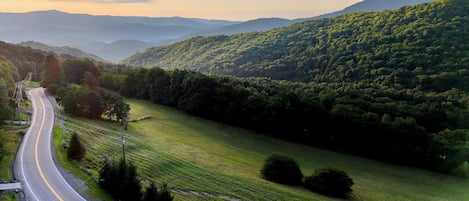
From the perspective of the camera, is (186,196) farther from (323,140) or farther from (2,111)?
(323,140)

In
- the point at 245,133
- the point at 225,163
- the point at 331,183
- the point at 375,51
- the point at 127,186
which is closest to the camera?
the point at 127,186

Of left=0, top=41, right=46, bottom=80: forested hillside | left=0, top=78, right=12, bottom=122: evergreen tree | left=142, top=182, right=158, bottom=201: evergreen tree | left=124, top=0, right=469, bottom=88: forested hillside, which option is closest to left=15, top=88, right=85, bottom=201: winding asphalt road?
left=0, top=78, right=12, bottom=122: evergreen tree

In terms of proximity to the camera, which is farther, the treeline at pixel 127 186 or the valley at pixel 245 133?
the valley at pixel 245 133

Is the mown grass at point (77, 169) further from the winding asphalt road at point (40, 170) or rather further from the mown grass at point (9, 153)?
the mown grass at point (9, 153)

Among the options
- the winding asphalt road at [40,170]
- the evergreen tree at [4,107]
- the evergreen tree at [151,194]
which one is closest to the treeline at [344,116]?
the winding asphalt road at [40,170]

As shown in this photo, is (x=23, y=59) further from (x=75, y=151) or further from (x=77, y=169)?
(x=77, y=169)

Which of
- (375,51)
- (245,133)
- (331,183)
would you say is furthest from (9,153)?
(375,51)
